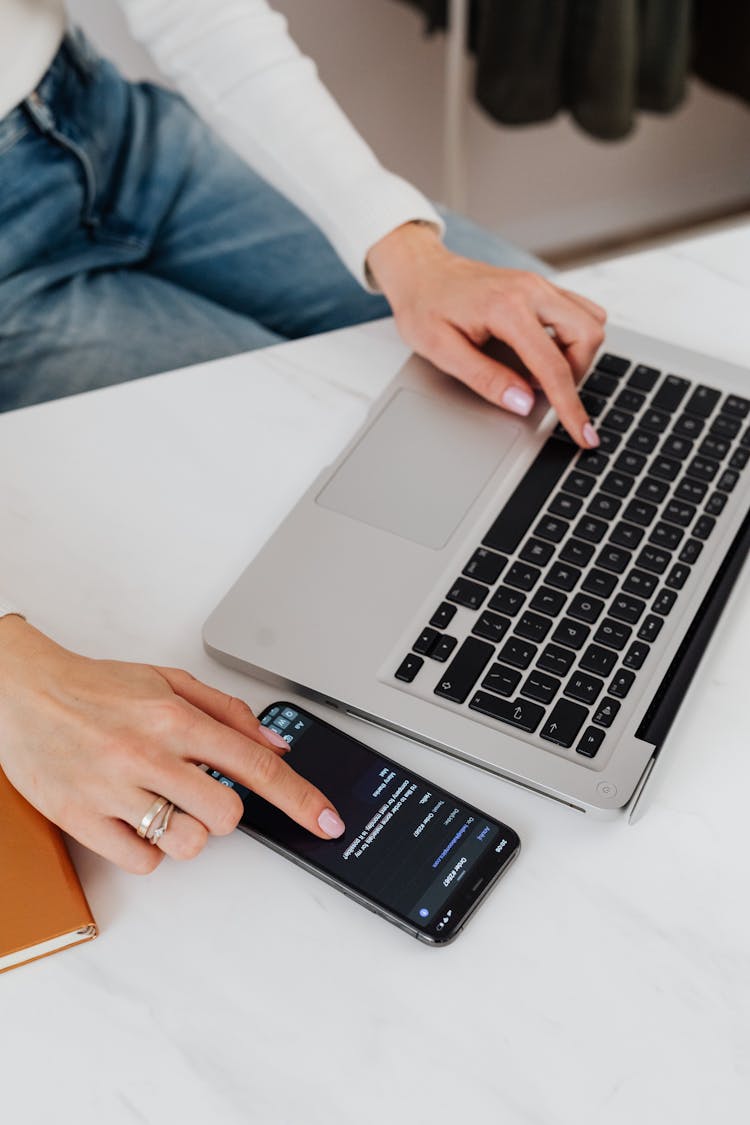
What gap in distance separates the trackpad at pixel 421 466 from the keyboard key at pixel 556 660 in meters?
0.10

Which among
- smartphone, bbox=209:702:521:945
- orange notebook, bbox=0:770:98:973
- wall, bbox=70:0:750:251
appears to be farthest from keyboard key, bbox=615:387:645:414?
wall, bbox=70:0:750:251

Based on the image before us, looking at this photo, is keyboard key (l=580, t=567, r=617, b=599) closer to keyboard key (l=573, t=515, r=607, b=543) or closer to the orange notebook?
keyboard key (l=573, t=515, r=607, b=543)

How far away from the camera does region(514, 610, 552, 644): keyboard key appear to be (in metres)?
0.64

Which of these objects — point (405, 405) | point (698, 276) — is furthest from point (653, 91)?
point (405, 405)

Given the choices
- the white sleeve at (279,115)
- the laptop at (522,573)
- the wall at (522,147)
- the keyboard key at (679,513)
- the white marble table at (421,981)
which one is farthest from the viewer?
the wall at (522,147)

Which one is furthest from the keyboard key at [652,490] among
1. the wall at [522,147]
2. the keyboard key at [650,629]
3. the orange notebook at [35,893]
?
the wall at [522,147]

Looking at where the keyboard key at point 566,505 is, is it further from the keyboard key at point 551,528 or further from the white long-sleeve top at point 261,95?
the white long-sleeve top at point 261,95

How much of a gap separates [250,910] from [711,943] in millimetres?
225

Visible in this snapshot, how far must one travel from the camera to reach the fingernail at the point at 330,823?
569 mm

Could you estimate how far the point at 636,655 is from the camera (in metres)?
0.63

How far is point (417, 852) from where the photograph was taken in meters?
0.57

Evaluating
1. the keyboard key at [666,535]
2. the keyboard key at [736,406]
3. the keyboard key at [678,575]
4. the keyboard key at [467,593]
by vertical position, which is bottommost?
the keyboard key at [467,593]

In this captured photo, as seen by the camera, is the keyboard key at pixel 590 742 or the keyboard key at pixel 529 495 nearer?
the keyboard key at pixel 590 742

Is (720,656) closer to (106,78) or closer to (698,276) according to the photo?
(698,276)
